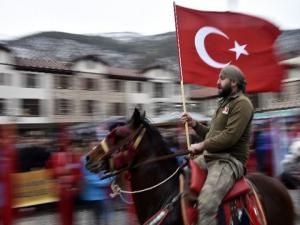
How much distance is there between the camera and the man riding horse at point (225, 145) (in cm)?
523

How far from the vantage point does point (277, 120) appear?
42.3 feet

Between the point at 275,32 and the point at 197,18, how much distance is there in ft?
5.69

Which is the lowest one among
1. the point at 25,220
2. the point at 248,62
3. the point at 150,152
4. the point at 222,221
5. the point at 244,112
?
the point at 25,220

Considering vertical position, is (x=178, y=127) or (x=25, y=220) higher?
(x=178, y=127)

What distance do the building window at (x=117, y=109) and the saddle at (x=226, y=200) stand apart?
5700cm

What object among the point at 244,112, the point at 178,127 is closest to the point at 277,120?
the point at 178,127

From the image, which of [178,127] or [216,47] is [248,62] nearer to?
[216,47]

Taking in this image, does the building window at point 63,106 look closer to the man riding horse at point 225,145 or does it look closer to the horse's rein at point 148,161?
the horse's rein at point 148,161

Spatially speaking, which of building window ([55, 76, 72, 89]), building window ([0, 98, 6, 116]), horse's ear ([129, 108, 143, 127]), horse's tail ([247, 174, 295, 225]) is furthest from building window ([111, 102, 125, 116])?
horse's ear ([129, 108, 143, 127])

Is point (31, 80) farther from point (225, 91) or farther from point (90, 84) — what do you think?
point (225, 91)

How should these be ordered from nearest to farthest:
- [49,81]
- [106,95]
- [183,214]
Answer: [183,214], [49,81], [106,95]

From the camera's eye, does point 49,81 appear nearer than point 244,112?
No

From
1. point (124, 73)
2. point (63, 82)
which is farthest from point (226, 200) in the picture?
point (124, 73)

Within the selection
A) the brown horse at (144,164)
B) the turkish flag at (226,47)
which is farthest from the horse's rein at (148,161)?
the turkish flag at (226,47)
